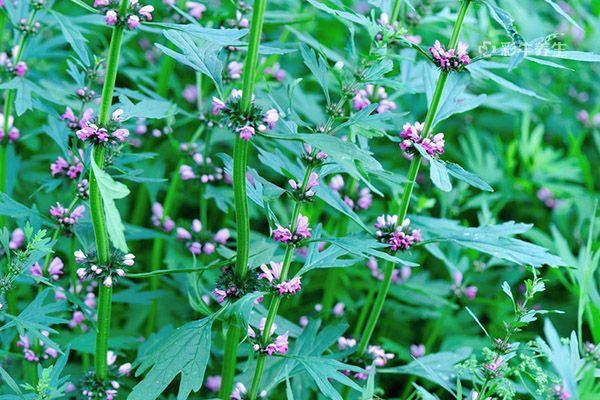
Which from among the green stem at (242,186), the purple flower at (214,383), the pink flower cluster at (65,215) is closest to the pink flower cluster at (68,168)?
the pink flower cluster at (65,215)

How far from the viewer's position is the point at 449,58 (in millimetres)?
1636

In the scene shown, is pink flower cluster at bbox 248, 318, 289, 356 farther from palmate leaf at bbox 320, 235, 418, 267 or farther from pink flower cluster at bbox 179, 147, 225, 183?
pink flower cluster at bbox 179, 147, 225, 183

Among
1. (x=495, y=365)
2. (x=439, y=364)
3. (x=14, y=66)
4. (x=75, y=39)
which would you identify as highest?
(x=75, y=39)

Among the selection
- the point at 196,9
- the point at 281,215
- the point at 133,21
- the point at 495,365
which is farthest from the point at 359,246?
the point at 196,9

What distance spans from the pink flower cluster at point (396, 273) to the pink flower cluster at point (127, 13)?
1.03 metres

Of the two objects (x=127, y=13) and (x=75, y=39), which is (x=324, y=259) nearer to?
(x=127, y=13)

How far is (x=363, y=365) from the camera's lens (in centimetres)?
193

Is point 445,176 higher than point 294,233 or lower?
higher

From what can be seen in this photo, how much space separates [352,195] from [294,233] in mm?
617

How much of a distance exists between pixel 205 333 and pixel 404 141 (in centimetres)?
59

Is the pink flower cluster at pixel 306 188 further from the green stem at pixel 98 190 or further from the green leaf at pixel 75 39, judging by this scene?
the green leaf at pixel 75 39

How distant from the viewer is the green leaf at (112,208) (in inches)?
47.0

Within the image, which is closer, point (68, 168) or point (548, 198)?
point (68, 168)

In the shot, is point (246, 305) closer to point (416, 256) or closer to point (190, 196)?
point (416, 256)
